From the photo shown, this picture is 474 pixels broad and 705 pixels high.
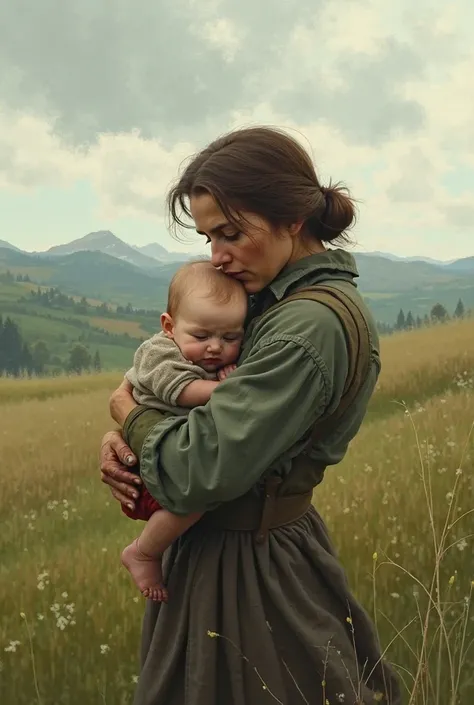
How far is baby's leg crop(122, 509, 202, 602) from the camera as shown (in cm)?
193

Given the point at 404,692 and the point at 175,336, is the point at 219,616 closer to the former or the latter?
the point at 175,336

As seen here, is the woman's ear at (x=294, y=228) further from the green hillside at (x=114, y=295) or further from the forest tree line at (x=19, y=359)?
the forest tree line at (x=19, y=359)

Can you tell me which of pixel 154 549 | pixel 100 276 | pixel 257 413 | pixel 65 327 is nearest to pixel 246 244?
pixel 257 413

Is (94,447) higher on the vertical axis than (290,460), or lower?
lower

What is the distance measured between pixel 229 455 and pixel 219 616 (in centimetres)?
55

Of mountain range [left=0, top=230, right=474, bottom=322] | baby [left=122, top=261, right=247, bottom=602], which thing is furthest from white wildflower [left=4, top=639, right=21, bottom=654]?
mountain range [left=0, top=230, right=474, bottom=322]

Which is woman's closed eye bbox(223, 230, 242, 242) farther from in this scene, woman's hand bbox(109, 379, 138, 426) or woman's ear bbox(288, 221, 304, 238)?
woman's hand bbox(109, 379, 138, 426)

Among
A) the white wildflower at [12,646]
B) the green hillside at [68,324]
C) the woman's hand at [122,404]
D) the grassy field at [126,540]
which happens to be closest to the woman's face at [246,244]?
the woman's hand at [122,404]

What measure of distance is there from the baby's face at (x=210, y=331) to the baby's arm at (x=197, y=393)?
101 millimetres

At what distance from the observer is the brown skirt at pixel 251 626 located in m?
1.94

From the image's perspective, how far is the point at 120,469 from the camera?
2.00 metres

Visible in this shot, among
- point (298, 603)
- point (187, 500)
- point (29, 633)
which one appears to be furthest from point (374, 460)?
point (187, 500)

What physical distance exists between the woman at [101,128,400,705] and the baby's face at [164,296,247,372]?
7cm

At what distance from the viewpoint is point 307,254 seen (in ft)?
6.77
